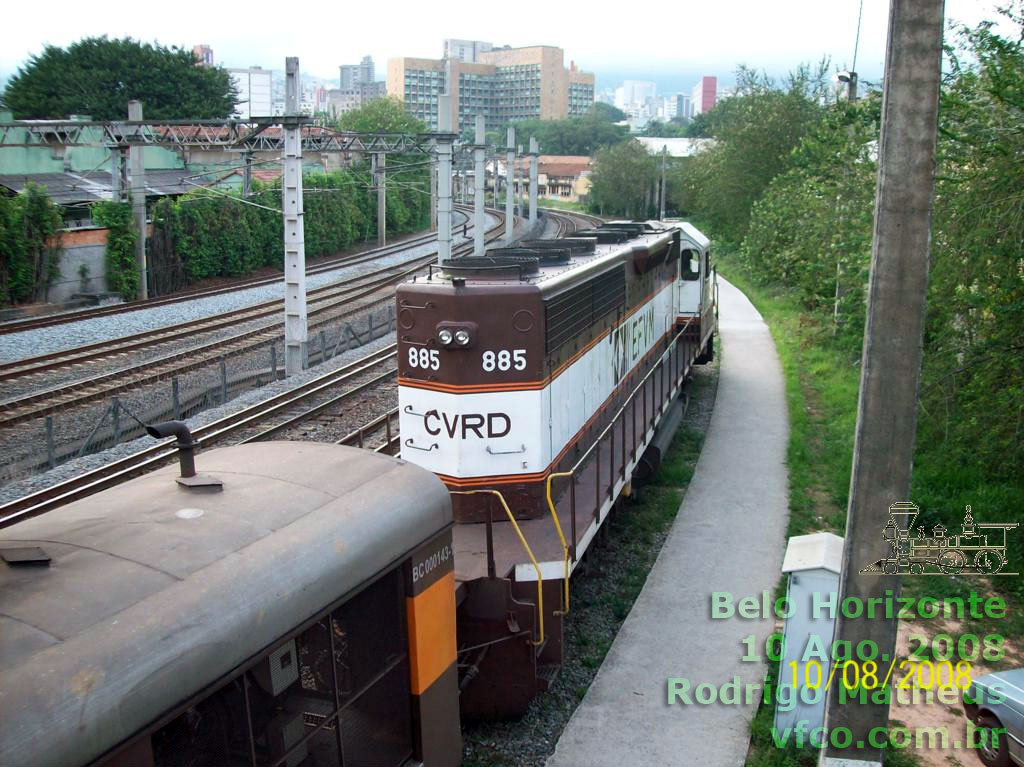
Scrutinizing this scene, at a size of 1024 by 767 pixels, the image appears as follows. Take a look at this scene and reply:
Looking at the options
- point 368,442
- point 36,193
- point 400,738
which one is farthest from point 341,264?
point 400,738

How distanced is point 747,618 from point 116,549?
7.95 metres

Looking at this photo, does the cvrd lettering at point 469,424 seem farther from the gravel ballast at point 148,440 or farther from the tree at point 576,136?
the tree at point 576,136

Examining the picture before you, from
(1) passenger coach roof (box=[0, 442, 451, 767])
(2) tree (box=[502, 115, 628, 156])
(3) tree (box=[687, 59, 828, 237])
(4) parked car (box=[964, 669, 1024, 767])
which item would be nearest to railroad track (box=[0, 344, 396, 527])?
(1) passenger coach roof (box=[0, 442, 451, 767])

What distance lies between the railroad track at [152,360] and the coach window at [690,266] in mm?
10532

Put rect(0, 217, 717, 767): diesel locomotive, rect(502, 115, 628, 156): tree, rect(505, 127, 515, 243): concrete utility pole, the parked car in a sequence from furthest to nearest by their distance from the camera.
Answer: rect(502, 115, 628, 156): tree < rect(505, 127, 515, 243): concrete utility pole < the parked car < rect(0, 217, 717, 767): diesel locomotive

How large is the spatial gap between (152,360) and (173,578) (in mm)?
19059

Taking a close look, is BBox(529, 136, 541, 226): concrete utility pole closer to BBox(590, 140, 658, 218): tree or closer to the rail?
BBox(590, 140, 658, 218): tree

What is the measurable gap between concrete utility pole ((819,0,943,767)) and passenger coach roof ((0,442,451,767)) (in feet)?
10.2

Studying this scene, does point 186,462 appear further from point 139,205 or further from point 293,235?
point 139,205

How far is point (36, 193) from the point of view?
104 ft

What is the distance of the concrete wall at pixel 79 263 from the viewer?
33.0 metres

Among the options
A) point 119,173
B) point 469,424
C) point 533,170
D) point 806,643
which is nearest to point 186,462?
point 469,424

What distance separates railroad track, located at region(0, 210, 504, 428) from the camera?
18375 millimetres

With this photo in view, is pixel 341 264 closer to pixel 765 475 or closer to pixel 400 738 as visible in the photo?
pixel 765 475
